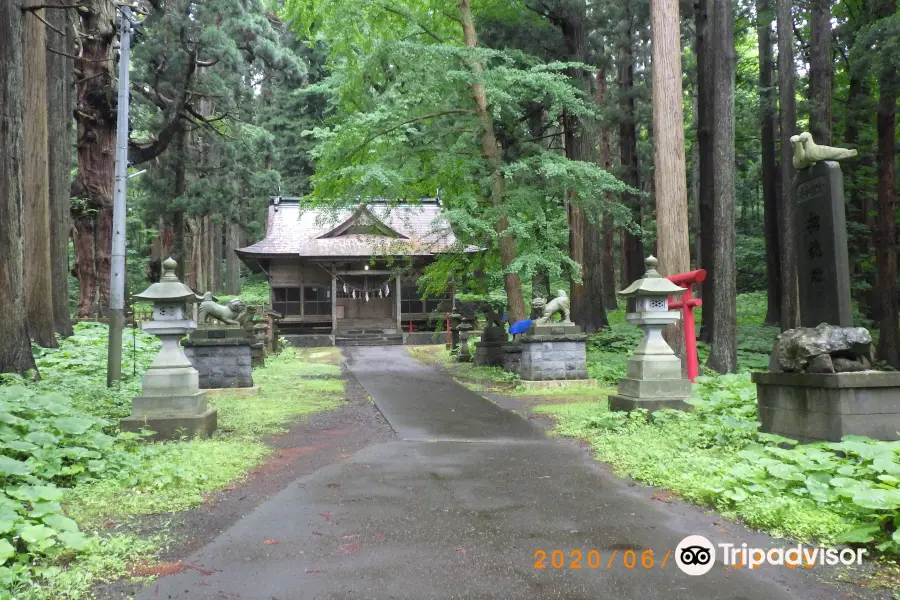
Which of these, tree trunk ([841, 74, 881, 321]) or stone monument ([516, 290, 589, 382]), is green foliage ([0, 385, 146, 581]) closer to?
stone monument ([516, 290, 589, 382])

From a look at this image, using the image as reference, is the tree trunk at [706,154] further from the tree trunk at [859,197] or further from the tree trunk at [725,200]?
the tree trunk at [859,197]

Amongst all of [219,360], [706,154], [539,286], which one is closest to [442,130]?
[539,286]

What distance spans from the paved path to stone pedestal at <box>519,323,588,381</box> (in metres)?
5.15

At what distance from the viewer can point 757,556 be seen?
3430 millimetres

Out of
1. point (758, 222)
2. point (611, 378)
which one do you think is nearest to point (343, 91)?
point (611, 378)

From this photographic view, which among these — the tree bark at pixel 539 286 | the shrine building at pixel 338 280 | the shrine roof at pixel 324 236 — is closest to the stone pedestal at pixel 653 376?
the tree bark at pixel 539 286

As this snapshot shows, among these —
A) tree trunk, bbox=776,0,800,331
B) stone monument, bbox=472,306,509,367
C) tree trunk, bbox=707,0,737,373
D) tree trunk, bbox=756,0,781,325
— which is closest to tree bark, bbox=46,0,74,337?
stone monument, bbox=472,306,509,367

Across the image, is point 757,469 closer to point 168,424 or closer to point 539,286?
point 168,424

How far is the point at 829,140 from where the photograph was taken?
14320 millimetres

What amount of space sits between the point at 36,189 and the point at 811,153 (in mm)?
12233

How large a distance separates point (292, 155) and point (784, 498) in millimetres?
32976

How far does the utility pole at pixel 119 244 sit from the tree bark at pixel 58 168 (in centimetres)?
570

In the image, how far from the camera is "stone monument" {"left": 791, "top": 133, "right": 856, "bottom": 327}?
548 centimetres

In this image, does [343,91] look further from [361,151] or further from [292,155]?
[292,155]
